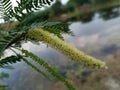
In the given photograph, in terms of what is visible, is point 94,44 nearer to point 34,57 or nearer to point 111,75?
point 111,75

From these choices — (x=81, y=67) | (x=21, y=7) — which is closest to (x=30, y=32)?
(x=21, y=7)

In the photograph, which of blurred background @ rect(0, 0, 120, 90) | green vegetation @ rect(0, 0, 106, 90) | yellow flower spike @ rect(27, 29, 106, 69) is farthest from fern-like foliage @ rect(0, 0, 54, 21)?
blurred background @ rect(0, 0, 120, 90)

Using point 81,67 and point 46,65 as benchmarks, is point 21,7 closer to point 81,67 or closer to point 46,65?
point 46,65

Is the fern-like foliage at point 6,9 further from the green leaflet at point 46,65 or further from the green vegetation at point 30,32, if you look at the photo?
the green leaflet at point 46,65

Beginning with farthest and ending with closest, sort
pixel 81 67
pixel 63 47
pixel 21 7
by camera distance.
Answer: pixel 81 67, pixel 63 47, pixel 21 7

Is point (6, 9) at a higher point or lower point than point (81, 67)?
lower

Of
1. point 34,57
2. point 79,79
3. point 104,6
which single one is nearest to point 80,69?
point 79,79

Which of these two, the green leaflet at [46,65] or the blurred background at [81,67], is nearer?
the green leaflet at [46,65]

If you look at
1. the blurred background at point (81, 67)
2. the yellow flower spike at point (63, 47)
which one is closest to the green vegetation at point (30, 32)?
the yellow flower spike at point (63, 47)
